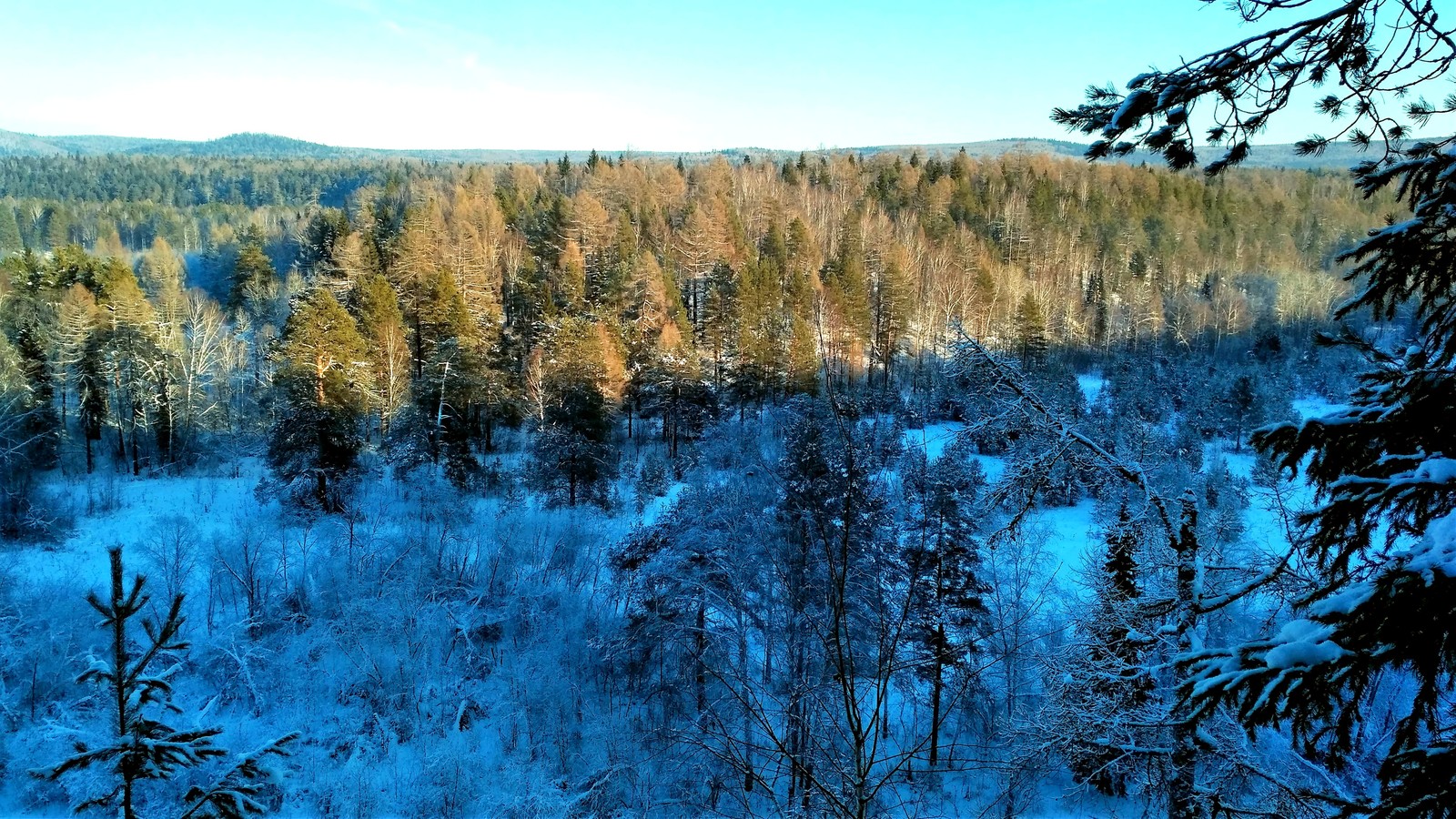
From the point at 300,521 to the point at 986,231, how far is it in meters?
66.8

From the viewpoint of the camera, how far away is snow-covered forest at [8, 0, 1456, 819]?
10.2 ft

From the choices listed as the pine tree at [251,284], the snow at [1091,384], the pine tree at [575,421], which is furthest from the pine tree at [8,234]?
the snow at [1091,384]

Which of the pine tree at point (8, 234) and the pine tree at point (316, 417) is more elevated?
the pine tree at point (8, 234)

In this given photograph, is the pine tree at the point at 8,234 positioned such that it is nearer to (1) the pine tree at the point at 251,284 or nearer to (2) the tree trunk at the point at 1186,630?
(1) the pine tree at the point at 251,284

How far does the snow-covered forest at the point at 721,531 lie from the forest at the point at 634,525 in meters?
0.15

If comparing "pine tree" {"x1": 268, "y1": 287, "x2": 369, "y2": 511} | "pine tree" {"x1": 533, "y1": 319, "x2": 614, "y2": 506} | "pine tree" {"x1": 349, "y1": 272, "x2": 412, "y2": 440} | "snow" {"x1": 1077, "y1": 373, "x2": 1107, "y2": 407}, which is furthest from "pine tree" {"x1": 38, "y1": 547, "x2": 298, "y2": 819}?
"snow" {"x1": 1077, "y1": 373, "x2": 1107, "y2": 407}

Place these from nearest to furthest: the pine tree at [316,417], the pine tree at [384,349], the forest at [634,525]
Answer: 1. the forest at [634,525]
2. the pine tree at [316,417]
3. the pine tree at [384,349]

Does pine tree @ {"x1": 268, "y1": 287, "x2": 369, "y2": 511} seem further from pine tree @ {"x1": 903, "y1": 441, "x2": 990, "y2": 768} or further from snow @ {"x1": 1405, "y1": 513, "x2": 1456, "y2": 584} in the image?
snow @ {"x1": 1405, "y1": 513, "x2": 1456, "y2": 584}

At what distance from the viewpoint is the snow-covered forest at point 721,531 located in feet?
10.2

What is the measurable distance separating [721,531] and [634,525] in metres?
9.28

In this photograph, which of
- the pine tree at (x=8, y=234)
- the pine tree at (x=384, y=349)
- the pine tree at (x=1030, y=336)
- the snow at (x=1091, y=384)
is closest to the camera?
the pine tree at (x=384, y=349)

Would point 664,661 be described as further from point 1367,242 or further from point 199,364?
point 199,364

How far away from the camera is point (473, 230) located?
49969 millimetres

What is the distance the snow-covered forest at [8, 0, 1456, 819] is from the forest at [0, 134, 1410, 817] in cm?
15
